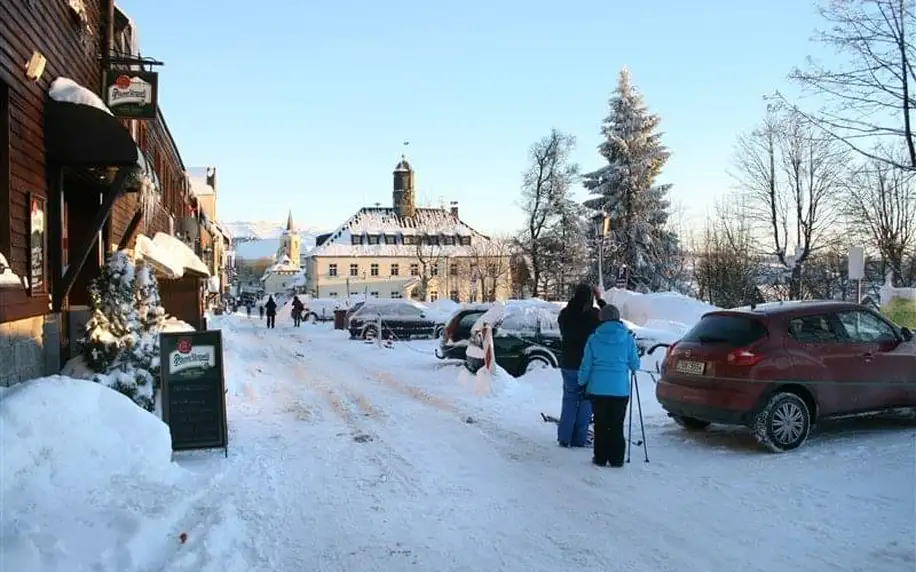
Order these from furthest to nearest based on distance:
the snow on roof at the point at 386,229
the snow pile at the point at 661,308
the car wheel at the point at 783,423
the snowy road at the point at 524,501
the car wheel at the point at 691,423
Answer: the snow on roof at the point at 386,229, the snow pile at the point at 661,308, the car wheel at the point at 691,423, the car wheel at the point at 783,423, the snowy road at the point at 524,501

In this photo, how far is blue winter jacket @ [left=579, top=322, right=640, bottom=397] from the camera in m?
7.97

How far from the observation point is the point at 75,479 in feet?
17.2

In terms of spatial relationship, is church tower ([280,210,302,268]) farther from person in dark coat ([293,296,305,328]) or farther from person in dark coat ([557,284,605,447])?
person in dark coat ([557,284,605,447])

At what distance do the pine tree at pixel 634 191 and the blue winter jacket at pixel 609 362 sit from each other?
38031 millimetres

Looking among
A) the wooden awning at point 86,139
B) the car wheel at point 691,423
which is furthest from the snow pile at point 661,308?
the wooden awning at point 86,139

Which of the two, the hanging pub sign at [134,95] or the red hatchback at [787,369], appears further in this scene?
the hanging pub sign at [134,95]

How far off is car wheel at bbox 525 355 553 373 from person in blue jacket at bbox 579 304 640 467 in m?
6.77

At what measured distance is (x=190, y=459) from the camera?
7.89 meters

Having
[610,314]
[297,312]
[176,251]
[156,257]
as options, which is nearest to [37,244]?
[156,257]

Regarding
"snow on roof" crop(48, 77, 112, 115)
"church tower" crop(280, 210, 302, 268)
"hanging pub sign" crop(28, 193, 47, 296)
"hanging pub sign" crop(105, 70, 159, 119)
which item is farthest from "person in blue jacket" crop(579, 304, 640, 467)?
"church tower" crop(280, 210, 302, 268)

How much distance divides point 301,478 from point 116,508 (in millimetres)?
2336

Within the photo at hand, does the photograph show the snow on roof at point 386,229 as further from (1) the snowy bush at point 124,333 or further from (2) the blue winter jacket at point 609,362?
(2) the blue winter jacket at point 609,362

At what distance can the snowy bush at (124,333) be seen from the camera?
8203 mm

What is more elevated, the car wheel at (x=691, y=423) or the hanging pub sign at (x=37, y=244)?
the hanging pub sign at (x=37, y=244)
